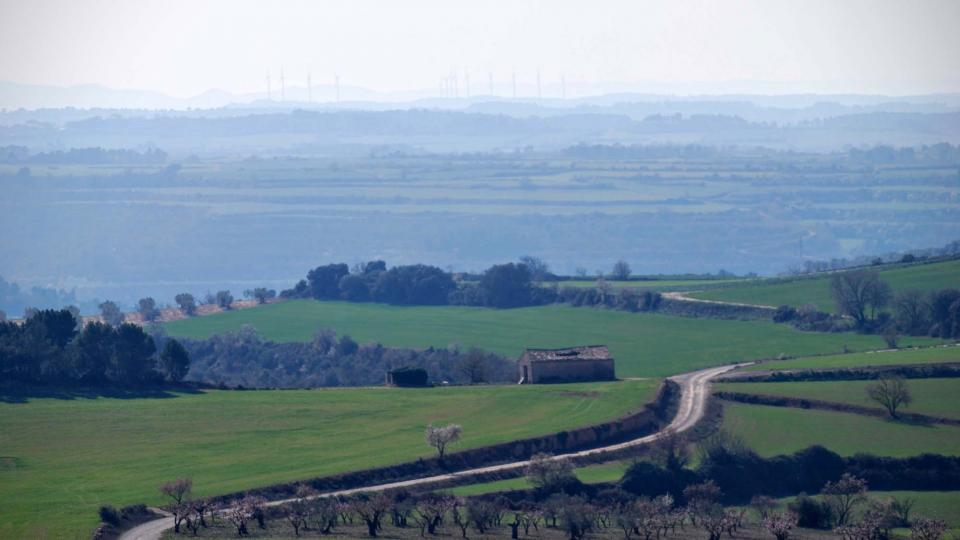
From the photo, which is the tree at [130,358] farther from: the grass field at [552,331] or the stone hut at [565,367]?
the grass field at [552,331]

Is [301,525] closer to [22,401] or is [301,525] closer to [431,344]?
[22,401]

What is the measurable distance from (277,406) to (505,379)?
66.9 ft

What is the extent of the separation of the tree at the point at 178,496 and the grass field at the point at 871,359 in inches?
1496

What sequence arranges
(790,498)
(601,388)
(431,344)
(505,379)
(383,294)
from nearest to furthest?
(790,498) < (601,388) < (505,379) < (431,344) < (383,294)

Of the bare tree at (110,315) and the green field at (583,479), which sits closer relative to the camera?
the green field at (583,479)

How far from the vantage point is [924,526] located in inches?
2106

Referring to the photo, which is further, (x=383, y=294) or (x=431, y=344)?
(x=383, y=294)

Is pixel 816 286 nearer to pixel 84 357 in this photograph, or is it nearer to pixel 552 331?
pixel 552 331

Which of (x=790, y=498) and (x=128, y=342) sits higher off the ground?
(x=128, y=342)

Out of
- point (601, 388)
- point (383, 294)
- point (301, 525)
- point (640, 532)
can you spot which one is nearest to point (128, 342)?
point (601, 388)

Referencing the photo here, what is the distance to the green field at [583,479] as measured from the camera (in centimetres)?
6288

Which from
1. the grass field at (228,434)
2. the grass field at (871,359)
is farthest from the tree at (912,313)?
the grass field at (228,434)

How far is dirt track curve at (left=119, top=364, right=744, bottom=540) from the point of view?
182 ft

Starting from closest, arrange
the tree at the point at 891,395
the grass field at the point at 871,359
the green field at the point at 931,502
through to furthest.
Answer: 1. the green field at the point at 931,502
2. the tree at the point at 891,395
3. the grass field at the point at 871,359
